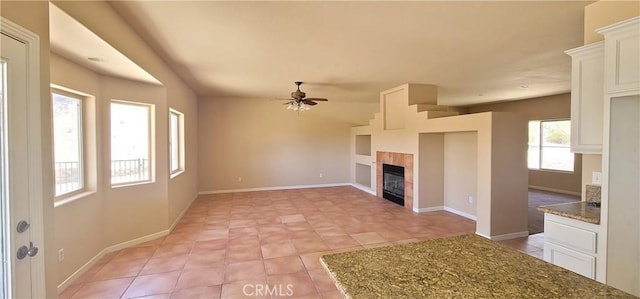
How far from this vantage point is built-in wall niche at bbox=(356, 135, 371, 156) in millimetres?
8375

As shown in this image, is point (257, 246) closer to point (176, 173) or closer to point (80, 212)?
point (80, 212)

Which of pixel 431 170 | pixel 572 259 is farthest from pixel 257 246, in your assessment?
pixel 431 170

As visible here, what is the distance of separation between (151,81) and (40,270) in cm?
288

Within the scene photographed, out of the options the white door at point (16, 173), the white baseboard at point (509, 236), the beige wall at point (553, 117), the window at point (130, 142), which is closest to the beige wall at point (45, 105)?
the white door at point (16, 173)

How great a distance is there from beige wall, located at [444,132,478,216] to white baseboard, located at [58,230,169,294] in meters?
5.21

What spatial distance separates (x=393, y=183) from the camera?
637 cm

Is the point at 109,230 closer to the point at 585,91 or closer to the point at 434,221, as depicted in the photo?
the point at 434,221

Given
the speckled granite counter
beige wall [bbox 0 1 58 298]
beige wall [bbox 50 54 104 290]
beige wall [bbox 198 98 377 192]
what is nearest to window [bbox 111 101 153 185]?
beige wall [bbox 50 54 104 290]

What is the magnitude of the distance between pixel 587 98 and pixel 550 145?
23.7 feet

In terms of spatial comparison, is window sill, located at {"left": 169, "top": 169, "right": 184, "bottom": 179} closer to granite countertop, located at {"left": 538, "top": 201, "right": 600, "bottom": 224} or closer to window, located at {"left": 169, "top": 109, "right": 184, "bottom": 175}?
window, located at {"left": 169, "top": 109, "right": 184, "bottom": 175}

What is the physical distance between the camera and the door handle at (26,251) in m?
1.41

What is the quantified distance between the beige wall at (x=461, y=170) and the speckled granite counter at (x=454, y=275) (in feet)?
12.8

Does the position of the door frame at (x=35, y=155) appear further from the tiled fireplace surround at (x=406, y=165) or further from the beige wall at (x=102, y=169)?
the tiled fireplace surround at (x=406, y=165)

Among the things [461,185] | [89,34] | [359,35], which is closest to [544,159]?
[461,185]
